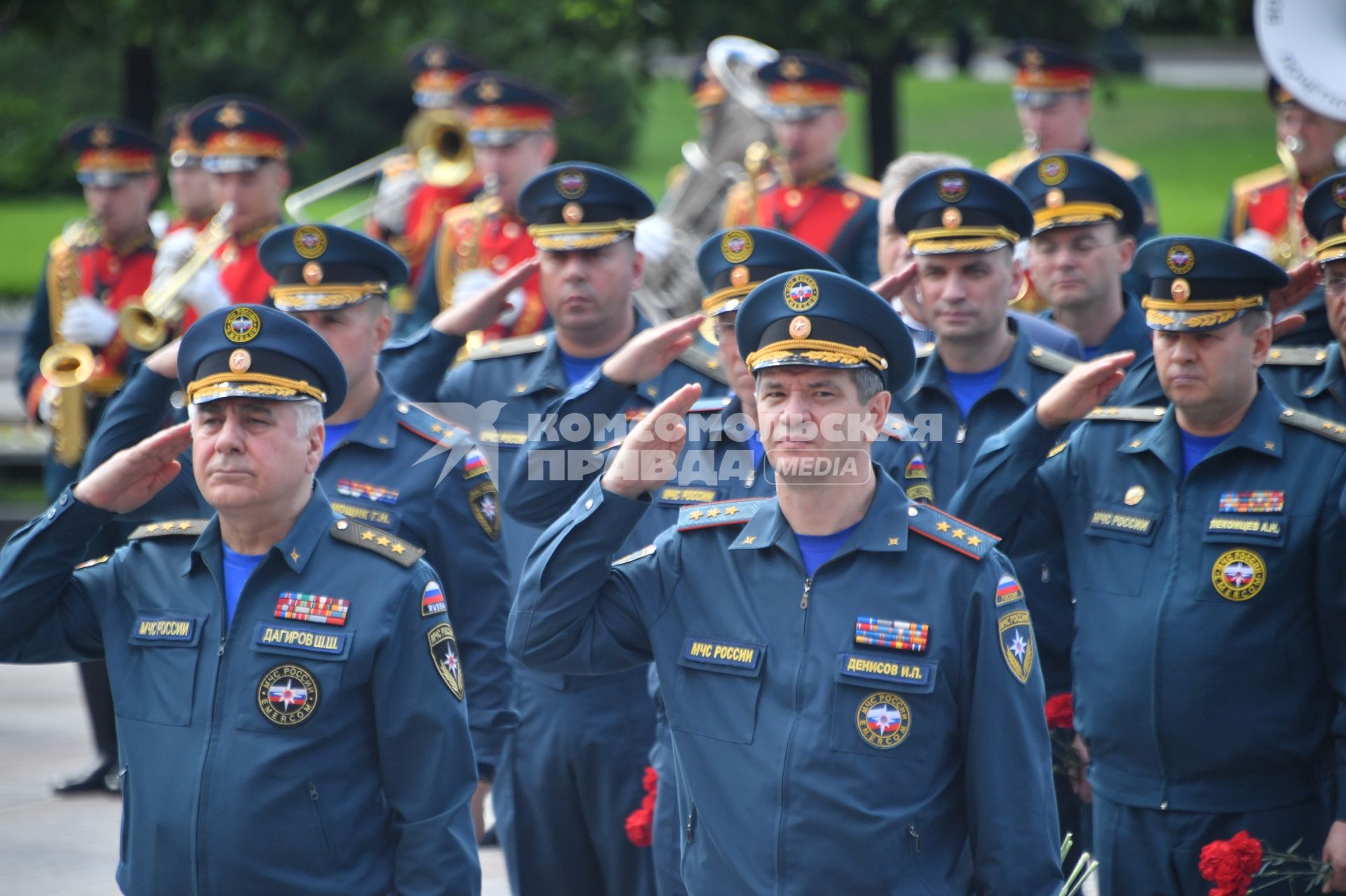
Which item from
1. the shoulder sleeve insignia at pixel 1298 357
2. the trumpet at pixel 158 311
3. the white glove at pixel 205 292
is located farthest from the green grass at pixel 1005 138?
the shoulder sleeve insignia at pixel 1298 357

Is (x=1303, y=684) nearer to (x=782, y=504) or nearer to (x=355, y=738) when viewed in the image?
(x=782, y=504)

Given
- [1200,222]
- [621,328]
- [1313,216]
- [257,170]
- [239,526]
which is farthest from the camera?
[1200,222]

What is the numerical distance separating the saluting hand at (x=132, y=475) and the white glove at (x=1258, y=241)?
4.80 metres

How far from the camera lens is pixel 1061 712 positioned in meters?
5.75

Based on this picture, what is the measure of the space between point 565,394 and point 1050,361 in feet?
5.10

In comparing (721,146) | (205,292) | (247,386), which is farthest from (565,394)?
(721,146)

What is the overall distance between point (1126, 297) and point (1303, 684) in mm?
2285

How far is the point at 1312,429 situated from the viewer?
497 centimetres

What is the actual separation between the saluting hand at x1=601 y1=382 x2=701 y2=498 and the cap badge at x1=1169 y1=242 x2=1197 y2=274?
1.67m

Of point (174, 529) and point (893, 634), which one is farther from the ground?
point (174, 529)

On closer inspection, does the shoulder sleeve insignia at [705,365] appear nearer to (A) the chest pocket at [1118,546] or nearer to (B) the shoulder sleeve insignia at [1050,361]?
(B) the shoulder sleeve insignia at [1050,361]

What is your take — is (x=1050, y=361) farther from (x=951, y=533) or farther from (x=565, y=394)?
(x=951, y=533)

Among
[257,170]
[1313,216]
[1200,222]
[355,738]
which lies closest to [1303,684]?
[1313,216]

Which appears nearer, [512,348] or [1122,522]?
[1122,522]
